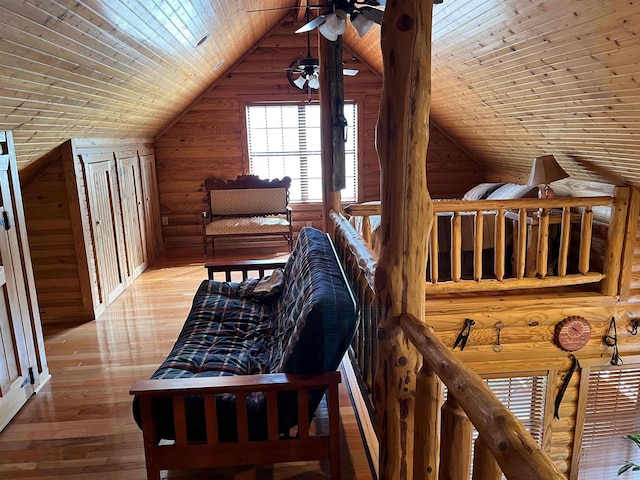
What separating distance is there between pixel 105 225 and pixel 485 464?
4159mm

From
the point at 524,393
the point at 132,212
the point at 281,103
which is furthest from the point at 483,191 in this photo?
the point at 132,212

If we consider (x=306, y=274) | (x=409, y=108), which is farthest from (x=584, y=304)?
(x=409, y=108)

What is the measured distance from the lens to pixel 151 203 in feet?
20.0

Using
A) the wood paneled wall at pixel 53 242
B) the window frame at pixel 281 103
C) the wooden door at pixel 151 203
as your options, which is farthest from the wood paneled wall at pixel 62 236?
the window frame at pixel 281 103

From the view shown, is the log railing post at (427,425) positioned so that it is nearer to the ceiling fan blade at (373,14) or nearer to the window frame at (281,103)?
the ceiling fan blade at (373,14)

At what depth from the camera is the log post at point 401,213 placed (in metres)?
1.41

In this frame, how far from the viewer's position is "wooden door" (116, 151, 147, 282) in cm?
496

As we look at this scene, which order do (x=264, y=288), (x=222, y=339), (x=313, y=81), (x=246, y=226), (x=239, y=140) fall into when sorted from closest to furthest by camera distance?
(x=222, y=339) < (x=264, y=288) < (x=313, y=81) < (x=246, y=226) < (x=239, y=140)

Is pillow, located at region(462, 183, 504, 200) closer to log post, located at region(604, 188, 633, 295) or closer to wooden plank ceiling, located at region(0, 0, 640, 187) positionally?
wooden plank ceiling, located at region(0, 0, 640, 187)

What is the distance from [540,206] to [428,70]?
2406 millimetres

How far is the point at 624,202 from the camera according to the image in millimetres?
3600

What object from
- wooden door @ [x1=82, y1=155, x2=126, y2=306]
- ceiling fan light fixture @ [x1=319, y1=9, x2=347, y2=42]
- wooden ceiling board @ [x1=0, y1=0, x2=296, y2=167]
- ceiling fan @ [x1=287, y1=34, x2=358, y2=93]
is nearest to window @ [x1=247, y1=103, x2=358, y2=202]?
ceiling fan @ [x1=287, y1=34, x2=358, y2=93]

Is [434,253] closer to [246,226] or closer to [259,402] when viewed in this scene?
[259,402]

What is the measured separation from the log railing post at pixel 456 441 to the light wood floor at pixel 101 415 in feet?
3.14
